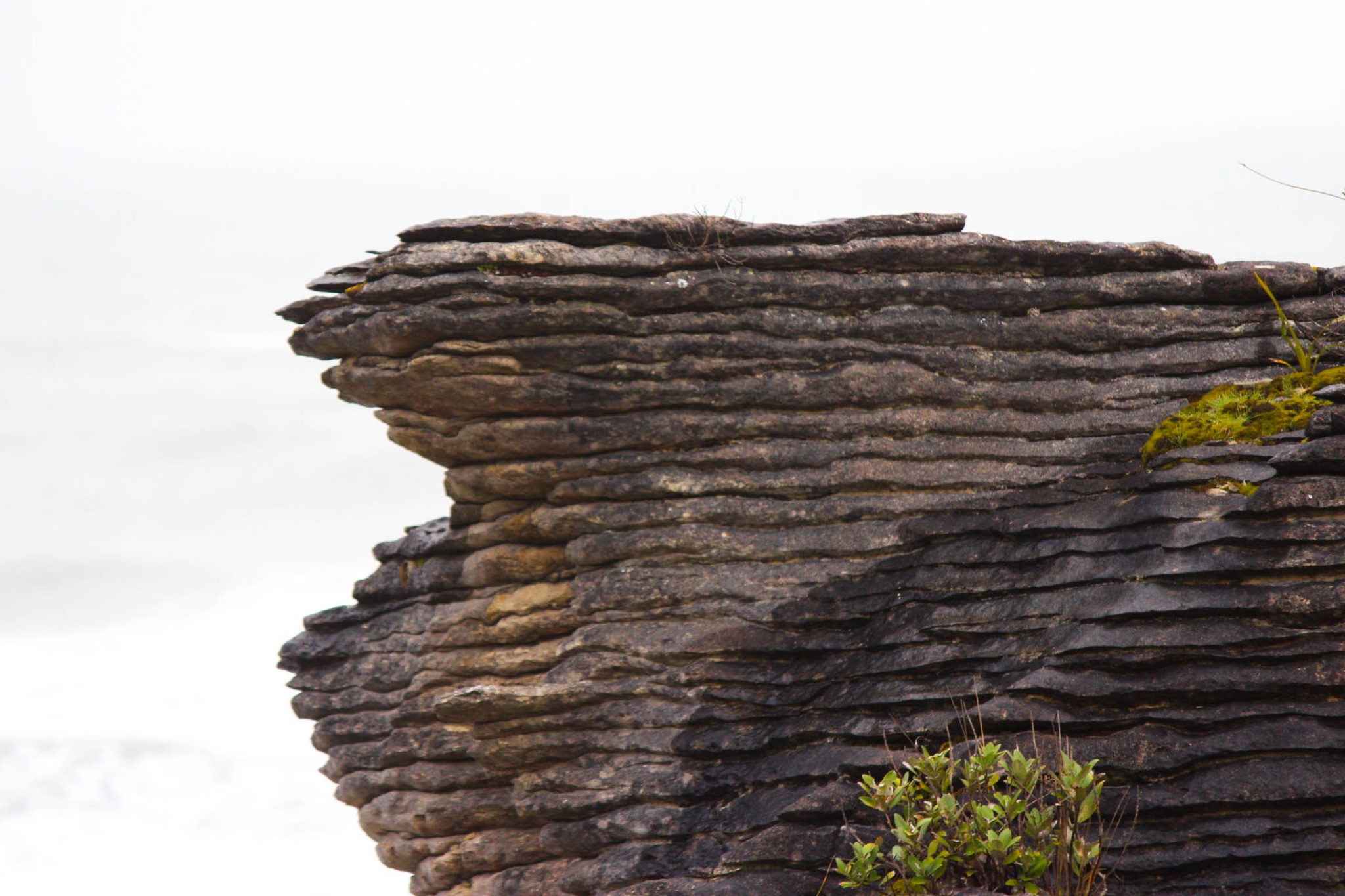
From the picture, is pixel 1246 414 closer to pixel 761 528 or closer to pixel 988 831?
pixel 761 528

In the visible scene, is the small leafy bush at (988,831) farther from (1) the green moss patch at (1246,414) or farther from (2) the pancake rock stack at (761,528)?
(1) the green moss patch at (1246,414)

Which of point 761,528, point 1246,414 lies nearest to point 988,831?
point 761,528

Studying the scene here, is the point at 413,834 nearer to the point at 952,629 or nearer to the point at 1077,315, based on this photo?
the point at 952,629

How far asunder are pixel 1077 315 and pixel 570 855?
897 cm

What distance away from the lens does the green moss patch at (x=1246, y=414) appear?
515 inches

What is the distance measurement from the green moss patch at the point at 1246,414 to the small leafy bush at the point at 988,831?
4427mm

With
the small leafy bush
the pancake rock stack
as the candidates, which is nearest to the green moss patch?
the pancake rock stack

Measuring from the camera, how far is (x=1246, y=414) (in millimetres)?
13516

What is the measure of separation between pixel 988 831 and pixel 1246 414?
21.2ft

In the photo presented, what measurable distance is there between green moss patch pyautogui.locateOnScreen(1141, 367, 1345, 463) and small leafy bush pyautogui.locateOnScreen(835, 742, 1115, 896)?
174 inches

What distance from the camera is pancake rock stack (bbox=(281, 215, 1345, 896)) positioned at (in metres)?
11.7

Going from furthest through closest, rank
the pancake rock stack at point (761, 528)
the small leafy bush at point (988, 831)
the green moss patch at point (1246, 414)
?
the green moss patch at point (1246, 414), the pancake rock stack at point (761, 528), the small leafy bush at point (988, 831)

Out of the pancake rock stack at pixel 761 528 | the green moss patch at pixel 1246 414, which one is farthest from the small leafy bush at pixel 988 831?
the green moss patch at pixel 1246 414

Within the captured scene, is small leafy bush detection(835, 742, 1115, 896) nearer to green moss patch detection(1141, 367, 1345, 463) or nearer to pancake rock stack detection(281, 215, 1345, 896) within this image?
pancake rock stack detection(281, 215, 1345, 896)
